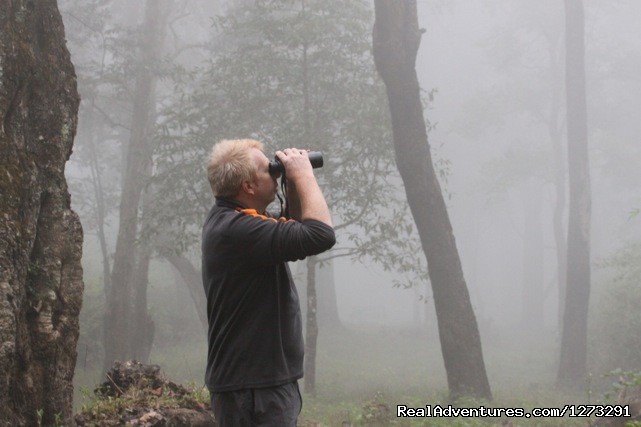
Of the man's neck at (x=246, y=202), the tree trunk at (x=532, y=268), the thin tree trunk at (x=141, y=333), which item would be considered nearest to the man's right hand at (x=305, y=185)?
the man's neck at (x=246, y=202)

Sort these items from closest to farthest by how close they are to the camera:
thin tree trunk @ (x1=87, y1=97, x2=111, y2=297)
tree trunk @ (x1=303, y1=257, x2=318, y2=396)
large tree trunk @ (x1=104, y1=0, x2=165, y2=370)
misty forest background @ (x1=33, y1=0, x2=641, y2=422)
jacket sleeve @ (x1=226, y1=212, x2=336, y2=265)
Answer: jacket sleeve @ (x1=226, y1=212, x2=336, y2=265), tree trunk @ (x1=303, y1=257, x2=318, y2=396), misty forest background @ (x1=33, y1=0, x2=641, y2=422), large tree trunk @ (x1=104, y1=0, x2=165, y2=370), thin tree trunk @ (x1=87, y1=97, x2=111, y2=297)

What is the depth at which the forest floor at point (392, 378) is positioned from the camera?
763 centimetres

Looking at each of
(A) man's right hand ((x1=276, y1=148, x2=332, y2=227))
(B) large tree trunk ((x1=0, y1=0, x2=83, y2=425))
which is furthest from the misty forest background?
(A) man's right hand ((x1=276, y1=148, x2=332, y2=227))

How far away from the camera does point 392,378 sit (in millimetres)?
16781

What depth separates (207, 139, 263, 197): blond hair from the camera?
303 centimetres

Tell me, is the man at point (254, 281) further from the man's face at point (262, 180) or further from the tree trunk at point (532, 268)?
the tree trunk at point (532, 268)

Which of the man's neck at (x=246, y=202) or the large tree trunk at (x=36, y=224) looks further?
the large tree trunk at (x=36, y=224)

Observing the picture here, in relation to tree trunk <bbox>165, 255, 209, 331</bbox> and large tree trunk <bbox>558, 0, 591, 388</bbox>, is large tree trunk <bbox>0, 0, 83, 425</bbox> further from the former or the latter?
large tree trunk <bbox>558, 0, 591, 388</bbox>

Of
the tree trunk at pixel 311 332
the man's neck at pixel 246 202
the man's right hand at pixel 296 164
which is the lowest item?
the tree trunk at pixel 311 332

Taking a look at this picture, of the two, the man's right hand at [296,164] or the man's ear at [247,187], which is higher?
the man's right hand at [296,164]

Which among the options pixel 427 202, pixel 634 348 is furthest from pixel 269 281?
pixel 634 348

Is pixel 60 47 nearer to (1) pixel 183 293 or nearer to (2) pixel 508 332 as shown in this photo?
(1) pixel 183 293

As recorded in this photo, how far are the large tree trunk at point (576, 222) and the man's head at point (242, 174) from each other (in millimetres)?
13218

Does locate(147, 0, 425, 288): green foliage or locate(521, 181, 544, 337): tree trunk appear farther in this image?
locate(521, 181, 544, 337): tree trunk
